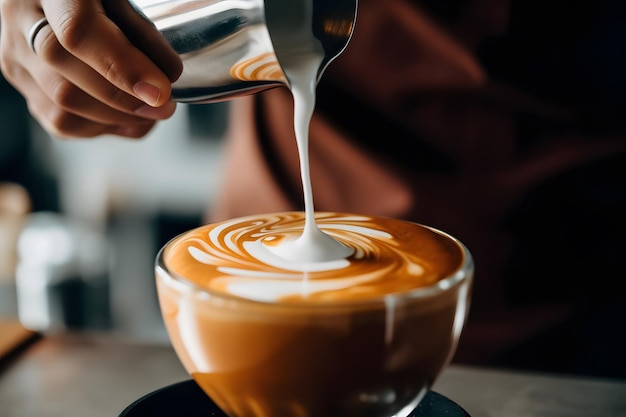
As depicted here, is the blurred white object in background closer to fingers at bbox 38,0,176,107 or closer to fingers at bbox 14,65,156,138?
fingers at bbox 14,65,156,138

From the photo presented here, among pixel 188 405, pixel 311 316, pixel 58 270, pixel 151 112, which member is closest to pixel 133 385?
pixel 188 405

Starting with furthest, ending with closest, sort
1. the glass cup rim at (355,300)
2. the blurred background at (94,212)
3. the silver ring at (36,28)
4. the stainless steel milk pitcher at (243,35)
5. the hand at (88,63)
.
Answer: the blurred background at (94,212) < the silver ring at (36,28) < the hand at (88,63) < the stainless steel milk pitcher at (243,35) < the glass cup rim at (355,300)

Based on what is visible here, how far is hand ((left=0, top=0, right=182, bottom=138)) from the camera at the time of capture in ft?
2.51

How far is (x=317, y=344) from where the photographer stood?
1.83 ft

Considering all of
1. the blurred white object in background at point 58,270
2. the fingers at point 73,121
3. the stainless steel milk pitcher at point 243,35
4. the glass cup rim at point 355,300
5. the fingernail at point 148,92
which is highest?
the stainless steel milk pitcher at point 243,35

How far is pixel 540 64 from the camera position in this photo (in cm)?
121

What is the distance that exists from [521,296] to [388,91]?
43cm

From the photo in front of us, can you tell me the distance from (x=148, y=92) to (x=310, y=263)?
0.28 meters

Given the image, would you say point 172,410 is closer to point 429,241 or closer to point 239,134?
point 429,241

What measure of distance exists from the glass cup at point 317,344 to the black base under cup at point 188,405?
9cm

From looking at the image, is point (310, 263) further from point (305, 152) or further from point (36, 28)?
point (36, 28)

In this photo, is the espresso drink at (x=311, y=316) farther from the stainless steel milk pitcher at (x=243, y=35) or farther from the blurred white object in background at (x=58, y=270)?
the blurred white object in background at (x=58, y=270)

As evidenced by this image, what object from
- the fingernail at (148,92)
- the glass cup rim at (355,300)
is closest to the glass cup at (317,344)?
Result: the glass cup rim at (355,300)

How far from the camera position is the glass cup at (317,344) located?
0.55m
